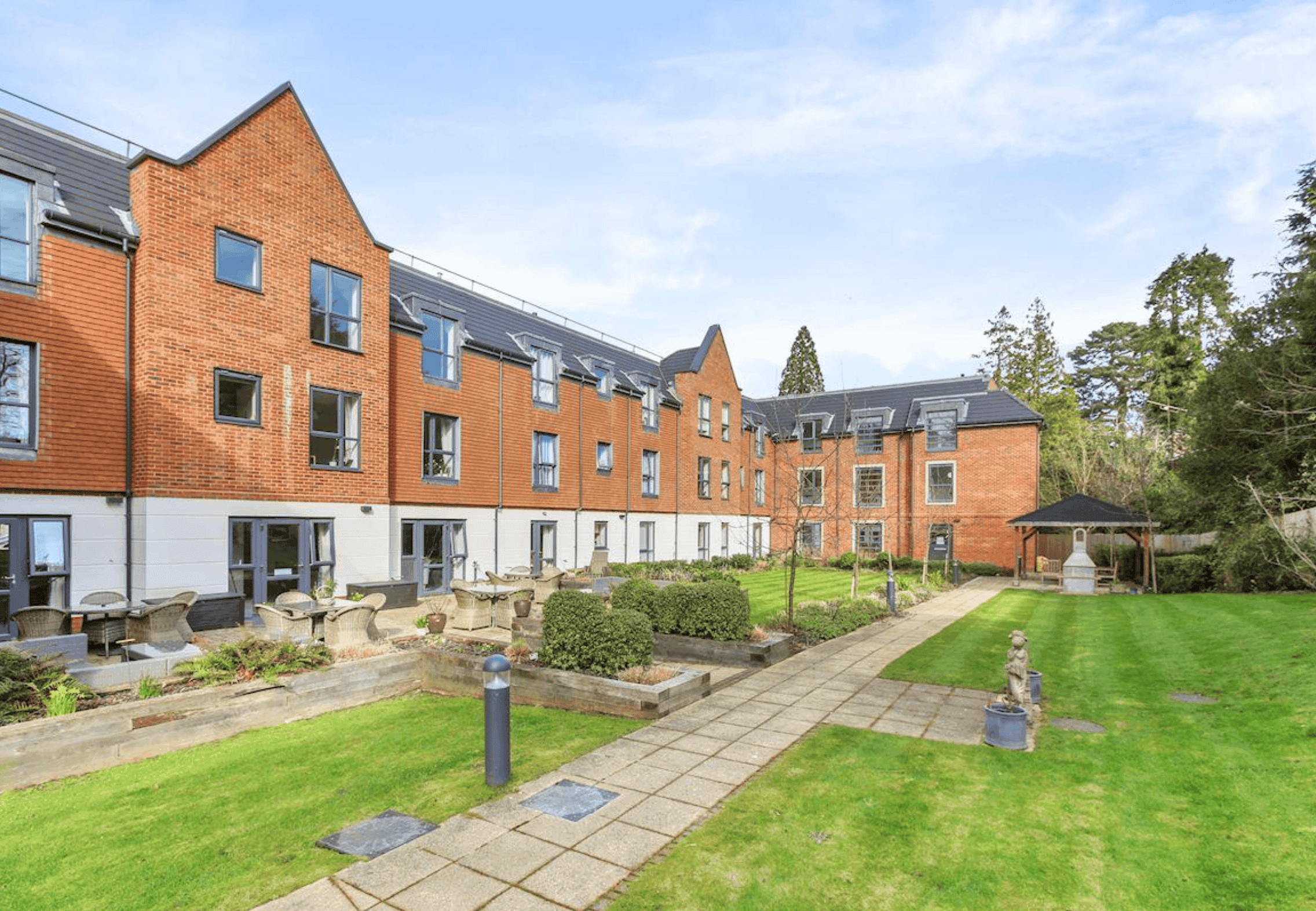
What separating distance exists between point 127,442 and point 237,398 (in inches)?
90.8

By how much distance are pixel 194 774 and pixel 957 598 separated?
72.3ft

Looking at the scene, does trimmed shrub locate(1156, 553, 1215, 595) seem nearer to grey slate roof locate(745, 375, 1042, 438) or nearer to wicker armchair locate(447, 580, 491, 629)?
grey slate roof locate(745, 375, 1042, 438)

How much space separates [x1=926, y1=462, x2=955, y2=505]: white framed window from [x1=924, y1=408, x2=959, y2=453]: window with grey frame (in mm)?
814

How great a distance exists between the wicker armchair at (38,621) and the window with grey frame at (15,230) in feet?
19.7

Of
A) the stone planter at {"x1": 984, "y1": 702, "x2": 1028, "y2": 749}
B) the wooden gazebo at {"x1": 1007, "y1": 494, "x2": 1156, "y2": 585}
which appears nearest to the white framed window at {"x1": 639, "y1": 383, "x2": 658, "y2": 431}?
the wooden gazebo at {"x1": 1007, "y1": 494, "x2": 1156, "y2": 585}

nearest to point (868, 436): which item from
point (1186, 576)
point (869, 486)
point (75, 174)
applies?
point (869, 486)

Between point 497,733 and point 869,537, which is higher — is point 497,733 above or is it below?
above

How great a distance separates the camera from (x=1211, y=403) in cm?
2266

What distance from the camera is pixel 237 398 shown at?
14.4 meters

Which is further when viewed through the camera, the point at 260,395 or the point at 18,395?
the point at 260,395

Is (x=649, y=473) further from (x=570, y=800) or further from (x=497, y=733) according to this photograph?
(x=570, y=800)

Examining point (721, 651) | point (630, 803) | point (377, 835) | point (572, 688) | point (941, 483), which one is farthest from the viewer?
point (941, 483)

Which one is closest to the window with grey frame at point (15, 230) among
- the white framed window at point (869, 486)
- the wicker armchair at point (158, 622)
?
the wicker armchair at point (158, 622)

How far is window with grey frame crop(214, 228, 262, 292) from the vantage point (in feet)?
46.1
